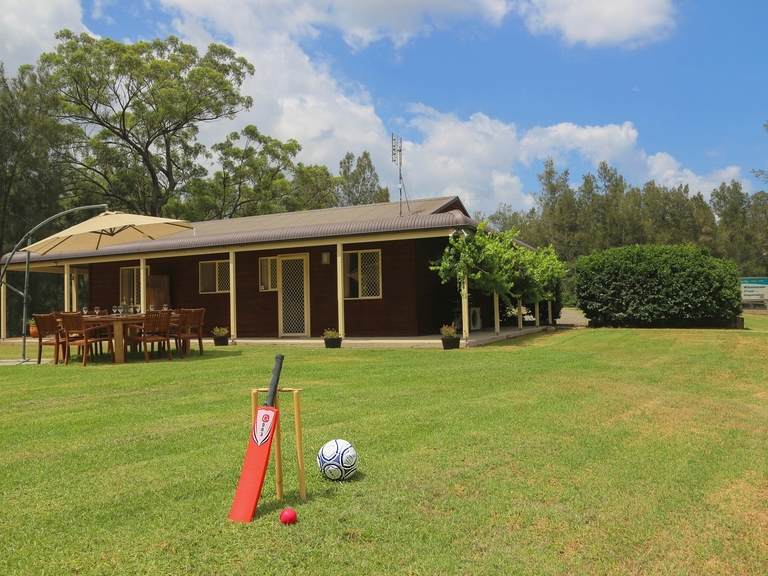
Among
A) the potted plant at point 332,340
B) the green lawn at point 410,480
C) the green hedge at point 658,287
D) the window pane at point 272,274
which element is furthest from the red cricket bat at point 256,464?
the green hedge at point 658,287

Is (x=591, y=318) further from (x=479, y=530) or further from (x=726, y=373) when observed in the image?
(x=479, y=530)

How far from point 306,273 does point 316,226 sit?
212cm

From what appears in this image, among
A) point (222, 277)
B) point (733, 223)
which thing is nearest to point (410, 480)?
point (222, 277)

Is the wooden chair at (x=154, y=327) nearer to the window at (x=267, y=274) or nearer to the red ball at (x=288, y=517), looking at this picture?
the window at (x=267, y=274)

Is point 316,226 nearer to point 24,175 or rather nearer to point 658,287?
point 658,287

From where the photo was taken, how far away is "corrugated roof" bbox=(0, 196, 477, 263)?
12.9m

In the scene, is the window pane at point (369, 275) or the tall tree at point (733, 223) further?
the tall tree at point (733, 223)

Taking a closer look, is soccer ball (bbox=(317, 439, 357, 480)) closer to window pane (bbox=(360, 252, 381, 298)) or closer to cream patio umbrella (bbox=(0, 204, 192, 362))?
cream patio umbrella (bbox=(0, 204, 192, 362))

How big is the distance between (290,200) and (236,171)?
11.7 feet

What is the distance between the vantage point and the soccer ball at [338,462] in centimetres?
373

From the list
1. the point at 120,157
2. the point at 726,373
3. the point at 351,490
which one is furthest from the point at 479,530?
the point at 120,157

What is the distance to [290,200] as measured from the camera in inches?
1500

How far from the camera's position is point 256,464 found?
3191 millimetres

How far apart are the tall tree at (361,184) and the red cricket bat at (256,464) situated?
47.2 metres
